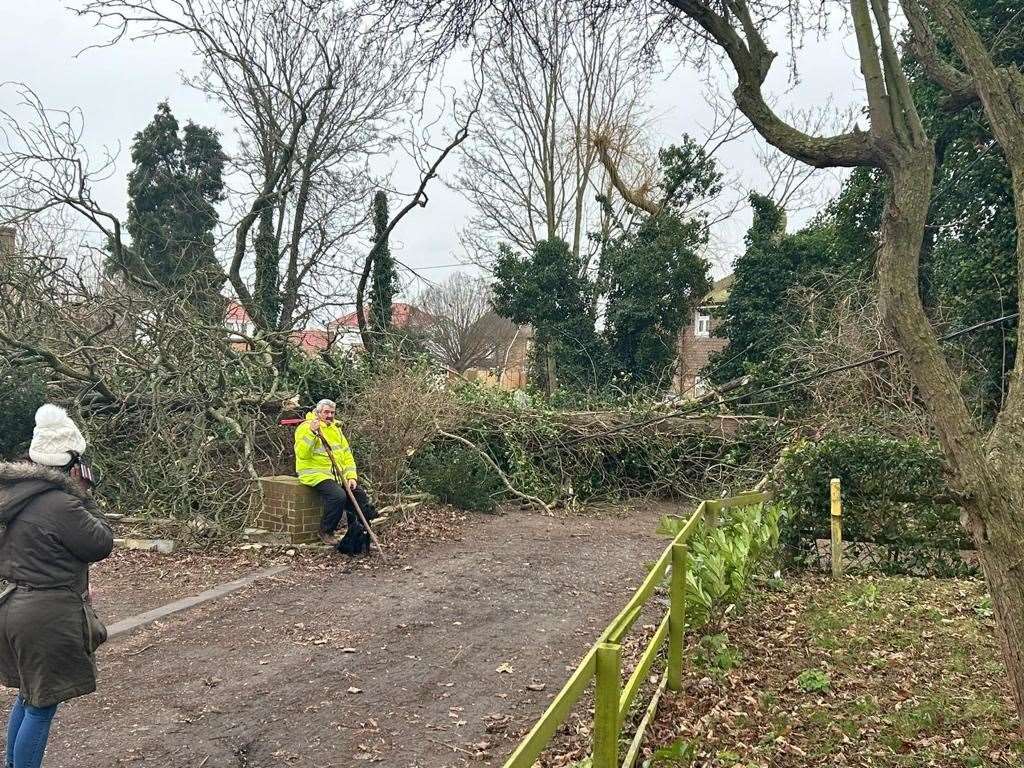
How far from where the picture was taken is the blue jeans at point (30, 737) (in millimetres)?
3369

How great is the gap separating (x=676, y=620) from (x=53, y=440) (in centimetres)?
357

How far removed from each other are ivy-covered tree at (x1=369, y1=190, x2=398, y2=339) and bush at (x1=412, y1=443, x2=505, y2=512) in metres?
5.46

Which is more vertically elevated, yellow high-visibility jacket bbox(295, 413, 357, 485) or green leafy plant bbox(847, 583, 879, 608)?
yellow high-visibility jacket bbox(295, 413, 357, 485)

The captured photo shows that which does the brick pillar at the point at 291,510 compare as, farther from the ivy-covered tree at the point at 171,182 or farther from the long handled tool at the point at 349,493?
the ivy-covered tree at the point at 171,182

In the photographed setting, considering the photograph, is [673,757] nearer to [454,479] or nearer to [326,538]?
[326,538]

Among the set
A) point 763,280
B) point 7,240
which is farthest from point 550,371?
point 7,240

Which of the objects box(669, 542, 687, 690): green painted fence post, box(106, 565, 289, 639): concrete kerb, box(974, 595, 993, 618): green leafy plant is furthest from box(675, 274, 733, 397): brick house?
box(669, 542, 687, 690): green painted fence post

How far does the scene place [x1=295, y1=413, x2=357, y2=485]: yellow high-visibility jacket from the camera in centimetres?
852

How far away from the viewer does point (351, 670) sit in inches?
203

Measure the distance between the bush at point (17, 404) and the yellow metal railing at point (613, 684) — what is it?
8.87 m

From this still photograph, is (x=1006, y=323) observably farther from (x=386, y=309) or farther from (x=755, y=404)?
(x=386, y=309)

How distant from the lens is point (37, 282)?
391 inches

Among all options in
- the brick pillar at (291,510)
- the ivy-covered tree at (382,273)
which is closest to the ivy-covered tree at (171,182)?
the ivy-covered tree at (382,273)

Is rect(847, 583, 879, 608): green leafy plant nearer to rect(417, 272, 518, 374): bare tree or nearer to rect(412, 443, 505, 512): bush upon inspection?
rect(412, 443, 505, 512): bush
